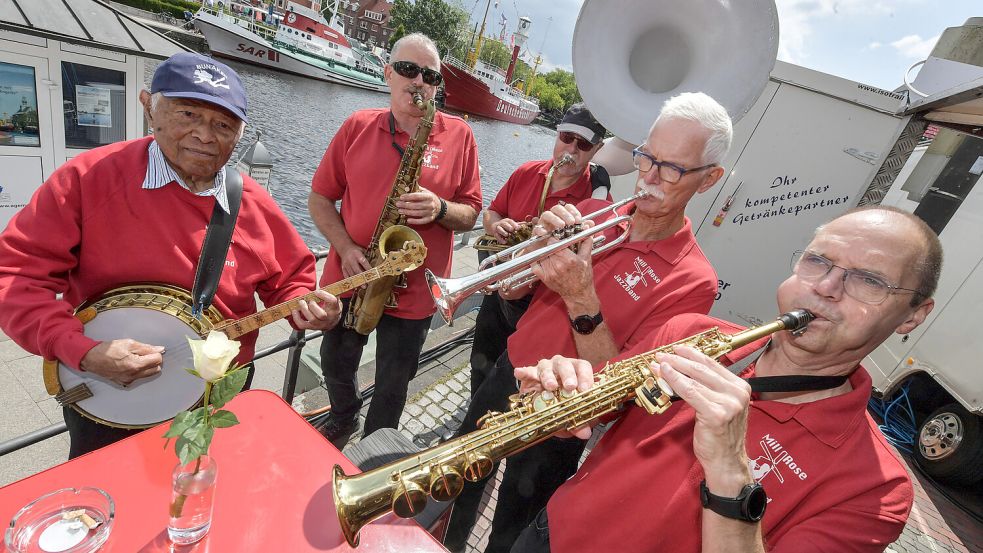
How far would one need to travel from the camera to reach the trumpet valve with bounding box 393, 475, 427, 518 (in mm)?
1329

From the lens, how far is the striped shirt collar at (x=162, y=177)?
205cm

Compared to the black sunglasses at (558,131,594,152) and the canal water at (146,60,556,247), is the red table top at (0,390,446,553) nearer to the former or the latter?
the black sunglasses at (558,131,594,152)

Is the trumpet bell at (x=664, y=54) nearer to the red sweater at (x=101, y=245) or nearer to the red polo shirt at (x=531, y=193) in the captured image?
the red polo shirt at (x=531, y=193)

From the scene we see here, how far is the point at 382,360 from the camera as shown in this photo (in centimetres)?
330

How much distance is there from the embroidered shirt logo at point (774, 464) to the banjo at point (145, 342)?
216 centimetres

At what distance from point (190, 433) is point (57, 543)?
469 mm

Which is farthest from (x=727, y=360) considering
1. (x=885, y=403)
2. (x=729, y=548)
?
(x=885, y=403)

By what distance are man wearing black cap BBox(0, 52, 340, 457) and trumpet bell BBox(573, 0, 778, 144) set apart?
239 centimetres

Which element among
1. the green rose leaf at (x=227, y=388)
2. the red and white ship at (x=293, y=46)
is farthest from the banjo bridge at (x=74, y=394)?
the red and white ship at (x=293, y=46)

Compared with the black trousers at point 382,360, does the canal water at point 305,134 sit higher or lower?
lower

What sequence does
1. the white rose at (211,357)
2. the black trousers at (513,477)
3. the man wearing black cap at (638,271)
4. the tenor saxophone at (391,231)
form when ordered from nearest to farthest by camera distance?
the white rose at (211,357) → the man wearing black cap at (638,271) → the black trousers at (513,477) → the tenor saxophone at (391,231)

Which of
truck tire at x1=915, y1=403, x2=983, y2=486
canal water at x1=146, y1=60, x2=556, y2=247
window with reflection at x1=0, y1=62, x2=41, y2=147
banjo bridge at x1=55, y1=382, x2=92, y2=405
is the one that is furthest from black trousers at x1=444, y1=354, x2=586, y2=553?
canal water at x1=146, y1=60, x2=556, y2=247

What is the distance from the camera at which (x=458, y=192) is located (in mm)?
3398

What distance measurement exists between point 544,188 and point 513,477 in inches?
86.0
